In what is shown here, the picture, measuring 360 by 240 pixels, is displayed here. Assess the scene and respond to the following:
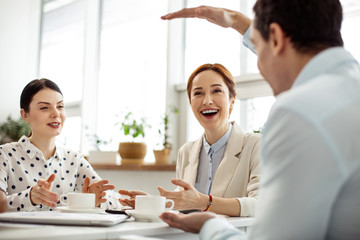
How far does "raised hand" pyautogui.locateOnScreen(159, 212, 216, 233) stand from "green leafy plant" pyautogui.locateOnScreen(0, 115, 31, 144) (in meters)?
3.92

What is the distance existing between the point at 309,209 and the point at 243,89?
2.47 metres

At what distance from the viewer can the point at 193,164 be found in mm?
2209

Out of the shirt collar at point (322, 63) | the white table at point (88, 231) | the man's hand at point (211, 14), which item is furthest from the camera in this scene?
the man's hand at point (211, 14)

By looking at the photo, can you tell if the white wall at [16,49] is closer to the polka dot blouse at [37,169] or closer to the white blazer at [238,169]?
the polka dot blouse at [37,169]

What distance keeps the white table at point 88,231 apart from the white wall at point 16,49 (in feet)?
13.7

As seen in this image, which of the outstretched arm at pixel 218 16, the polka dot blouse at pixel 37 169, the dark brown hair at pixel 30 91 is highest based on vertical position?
the outstretched arm at pixel 218 16

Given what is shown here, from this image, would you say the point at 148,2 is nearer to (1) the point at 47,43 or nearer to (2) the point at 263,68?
(1) the point at 47,43

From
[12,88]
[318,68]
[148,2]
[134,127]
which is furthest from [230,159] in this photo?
[12,88]

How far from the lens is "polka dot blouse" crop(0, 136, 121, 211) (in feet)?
6.54

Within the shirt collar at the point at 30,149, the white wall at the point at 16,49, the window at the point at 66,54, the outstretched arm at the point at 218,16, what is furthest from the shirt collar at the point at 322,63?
the white wall at the point at 16,49

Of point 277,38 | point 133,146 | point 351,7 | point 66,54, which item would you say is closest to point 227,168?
point 277,38

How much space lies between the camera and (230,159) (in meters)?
2.02

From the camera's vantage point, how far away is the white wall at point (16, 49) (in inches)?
195

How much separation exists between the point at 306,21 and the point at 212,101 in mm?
1347
